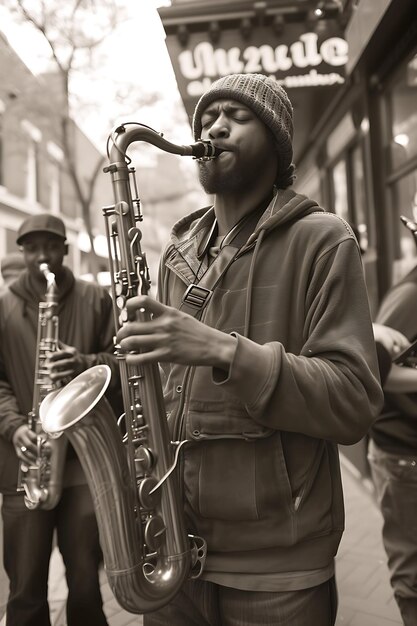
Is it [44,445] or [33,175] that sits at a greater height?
[33,175]

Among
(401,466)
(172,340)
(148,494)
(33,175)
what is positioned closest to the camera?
(172,340)

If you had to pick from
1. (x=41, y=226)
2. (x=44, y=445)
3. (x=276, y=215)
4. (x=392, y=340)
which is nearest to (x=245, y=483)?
(x=276, y=215)

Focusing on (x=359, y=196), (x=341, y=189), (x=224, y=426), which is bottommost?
(x=224, y=426)

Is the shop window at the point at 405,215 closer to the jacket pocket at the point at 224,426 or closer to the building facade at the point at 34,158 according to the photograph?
the building facade at the point at 34,158

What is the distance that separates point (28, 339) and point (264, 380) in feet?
7.30

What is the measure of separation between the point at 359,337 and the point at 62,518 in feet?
7.21

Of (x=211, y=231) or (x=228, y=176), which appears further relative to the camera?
(x=211, y=231)

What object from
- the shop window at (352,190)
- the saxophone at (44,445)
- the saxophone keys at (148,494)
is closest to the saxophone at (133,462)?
the saxophone keys at (148,494)

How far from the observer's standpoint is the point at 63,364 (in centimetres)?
292

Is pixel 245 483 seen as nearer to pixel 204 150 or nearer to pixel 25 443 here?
pixel 204 150

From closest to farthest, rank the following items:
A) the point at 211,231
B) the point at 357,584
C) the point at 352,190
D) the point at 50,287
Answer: the point at 211,231 → the point at 50,287 → the point at 357,584 → the point at 352,190

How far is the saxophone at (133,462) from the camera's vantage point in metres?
1.65

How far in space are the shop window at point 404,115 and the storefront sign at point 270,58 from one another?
2.07 feet

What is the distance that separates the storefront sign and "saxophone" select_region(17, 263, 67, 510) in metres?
2.57
